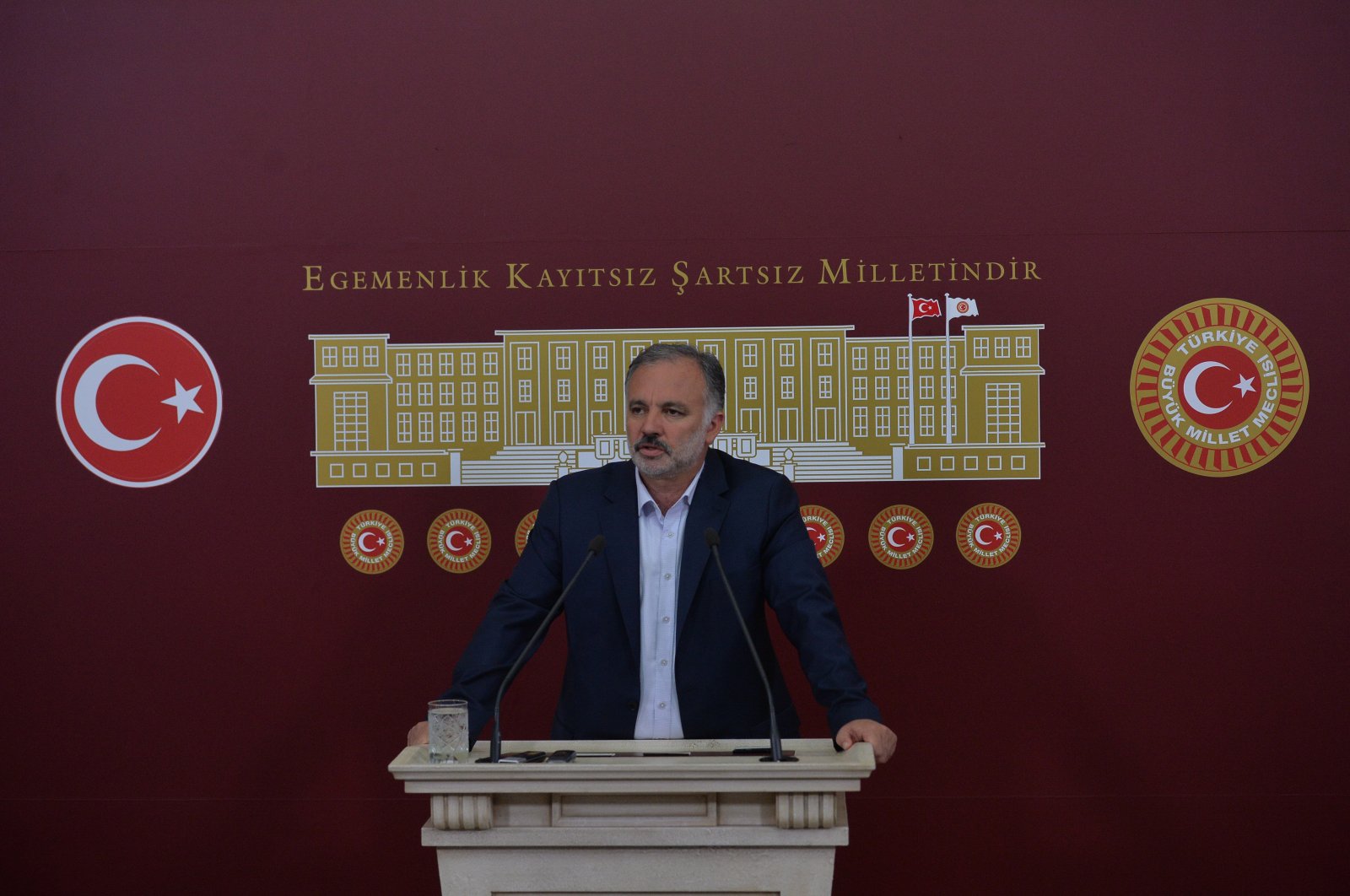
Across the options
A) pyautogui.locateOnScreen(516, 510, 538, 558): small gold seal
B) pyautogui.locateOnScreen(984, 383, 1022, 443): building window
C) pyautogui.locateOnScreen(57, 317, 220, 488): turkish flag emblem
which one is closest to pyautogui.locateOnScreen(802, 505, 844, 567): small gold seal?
pyautogui.locateOnScreen(984, 383, 1022, 443): building window

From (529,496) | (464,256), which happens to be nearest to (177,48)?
(464,256)

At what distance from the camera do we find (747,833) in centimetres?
190

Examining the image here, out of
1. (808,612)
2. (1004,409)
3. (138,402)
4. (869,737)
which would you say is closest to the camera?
(869,737)

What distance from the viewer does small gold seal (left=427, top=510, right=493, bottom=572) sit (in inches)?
135

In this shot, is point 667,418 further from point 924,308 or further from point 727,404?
point 924,308

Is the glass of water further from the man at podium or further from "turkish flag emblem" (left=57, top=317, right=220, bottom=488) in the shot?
"turkish flag emblem" (left=57, top=317, right=220, bottom=488)

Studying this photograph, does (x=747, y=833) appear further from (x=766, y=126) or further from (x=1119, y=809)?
(x=766, y=126)

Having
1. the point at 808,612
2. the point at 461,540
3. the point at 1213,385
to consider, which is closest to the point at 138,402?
the point at 461,540

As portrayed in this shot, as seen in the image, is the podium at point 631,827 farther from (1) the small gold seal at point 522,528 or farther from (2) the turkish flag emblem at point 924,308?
(2) the turkish flag emblem at point 924,308

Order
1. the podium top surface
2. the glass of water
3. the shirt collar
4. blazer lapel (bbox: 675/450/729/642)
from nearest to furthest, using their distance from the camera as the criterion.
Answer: the podium top surface, the glass of water, blazer lapel (bbox: 675/450/729/642), the shirt collar

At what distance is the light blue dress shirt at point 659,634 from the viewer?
99.3 inches

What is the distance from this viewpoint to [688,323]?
342 centimetres

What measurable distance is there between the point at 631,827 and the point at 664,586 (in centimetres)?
70

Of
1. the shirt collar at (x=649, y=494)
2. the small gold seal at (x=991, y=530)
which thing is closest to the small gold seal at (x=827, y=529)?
the small gold seal at (x=991, y=530)
